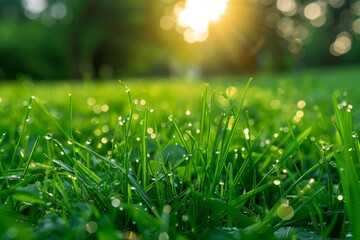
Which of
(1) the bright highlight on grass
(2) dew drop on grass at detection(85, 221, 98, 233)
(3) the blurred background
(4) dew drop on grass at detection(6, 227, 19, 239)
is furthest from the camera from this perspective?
(3) the blurred background

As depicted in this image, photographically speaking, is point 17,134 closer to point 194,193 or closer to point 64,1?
point 194,193

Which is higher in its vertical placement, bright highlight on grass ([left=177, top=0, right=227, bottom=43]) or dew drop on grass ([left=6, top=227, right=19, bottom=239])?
bright highlight on grass ([left=177, top=0, right=227, bottom=43])

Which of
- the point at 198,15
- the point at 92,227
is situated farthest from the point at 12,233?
the point at 198,15

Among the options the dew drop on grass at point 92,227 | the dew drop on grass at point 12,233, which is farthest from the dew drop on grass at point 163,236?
the dew drop on grass at point 12,233

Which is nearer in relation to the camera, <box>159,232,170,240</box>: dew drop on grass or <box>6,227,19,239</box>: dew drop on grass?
<box>6,227,19,239</box>: dew drop on grass

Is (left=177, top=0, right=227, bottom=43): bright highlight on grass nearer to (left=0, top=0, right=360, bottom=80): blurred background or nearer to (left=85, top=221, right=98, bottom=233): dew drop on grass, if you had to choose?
(left=0, top=0, right=360, bottom=80): blurred background

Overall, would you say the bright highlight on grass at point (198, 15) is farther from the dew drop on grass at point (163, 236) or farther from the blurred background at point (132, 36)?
the dew drop on grass at point (163, 236)

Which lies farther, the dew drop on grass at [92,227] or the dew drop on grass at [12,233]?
the dew drop on grass at [92,227]

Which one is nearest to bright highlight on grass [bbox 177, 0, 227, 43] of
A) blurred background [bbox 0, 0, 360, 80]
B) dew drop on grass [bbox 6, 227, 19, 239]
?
blurred background [bbox 0, 0, 360, 80]

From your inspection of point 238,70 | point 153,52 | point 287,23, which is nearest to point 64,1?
point 153,52
